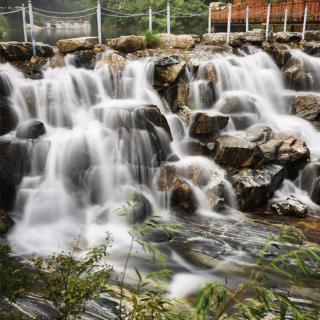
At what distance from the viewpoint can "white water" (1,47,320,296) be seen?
27.4 ft

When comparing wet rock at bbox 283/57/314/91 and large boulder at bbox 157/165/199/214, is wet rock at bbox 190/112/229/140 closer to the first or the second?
large boulder at bbox 157/165/199/214

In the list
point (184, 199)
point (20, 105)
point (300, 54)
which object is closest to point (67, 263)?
point (184, 199)

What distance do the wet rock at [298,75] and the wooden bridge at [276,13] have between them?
8.80 meters

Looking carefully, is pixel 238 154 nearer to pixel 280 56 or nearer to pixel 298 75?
pixel 298 75

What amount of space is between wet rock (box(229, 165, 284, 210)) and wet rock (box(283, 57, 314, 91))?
5.70 meters

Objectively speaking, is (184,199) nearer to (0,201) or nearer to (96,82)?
(0,201)

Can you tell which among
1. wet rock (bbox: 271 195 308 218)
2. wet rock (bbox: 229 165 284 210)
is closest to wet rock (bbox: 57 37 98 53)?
wet rock (bbox: 229 165 284 210)

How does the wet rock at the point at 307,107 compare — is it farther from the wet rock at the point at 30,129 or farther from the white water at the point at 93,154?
the wet rock at the point at 30,129

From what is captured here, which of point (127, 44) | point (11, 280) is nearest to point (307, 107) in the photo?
point (127, 44)

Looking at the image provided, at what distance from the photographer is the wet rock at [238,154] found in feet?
33.1

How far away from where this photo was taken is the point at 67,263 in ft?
11.9

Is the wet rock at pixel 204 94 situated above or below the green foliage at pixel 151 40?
below

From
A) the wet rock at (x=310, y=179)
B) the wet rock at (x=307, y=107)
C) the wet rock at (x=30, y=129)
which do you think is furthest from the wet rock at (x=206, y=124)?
the wet rock at (x=30, y=129)

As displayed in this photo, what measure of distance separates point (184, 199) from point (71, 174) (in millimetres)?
2656
